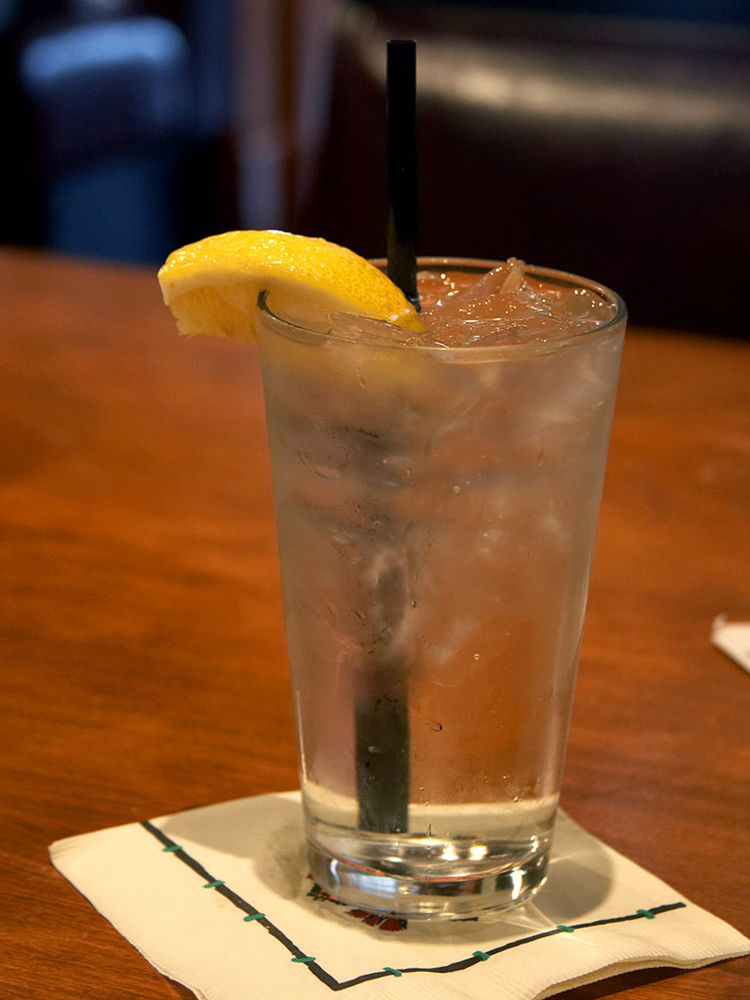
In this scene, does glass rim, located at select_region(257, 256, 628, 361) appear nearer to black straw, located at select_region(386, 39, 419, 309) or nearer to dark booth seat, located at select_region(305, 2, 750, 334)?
black straw, located at select_region(386, 39, 419, 309)

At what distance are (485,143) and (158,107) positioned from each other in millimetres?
3132

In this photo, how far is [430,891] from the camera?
650 millimetres

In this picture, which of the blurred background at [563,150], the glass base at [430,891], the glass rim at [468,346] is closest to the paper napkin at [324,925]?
the glass base at [430,891]

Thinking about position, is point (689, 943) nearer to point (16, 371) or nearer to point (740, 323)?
point (16, 371)

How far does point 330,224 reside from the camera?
235cm

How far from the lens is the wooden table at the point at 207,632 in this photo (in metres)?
0.70

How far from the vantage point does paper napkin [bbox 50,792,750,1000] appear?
60 centimetres

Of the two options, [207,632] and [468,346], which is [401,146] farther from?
[207,632]

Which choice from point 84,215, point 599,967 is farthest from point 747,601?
point 84,215

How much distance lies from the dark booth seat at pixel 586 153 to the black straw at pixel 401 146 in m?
1.52

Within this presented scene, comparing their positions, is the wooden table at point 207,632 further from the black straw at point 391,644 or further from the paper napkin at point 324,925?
the black straw at point 391,644

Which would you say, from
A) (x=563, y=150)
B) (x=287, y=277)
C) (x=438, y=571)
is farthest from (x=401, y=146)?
(x=563, y=150)

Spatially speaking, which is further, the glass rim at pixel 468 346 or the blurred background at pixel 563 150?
the blurred background at pixel 563 150

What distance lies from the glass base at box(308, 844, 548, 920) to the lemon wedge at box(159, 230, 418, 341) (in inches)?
11.3
